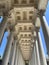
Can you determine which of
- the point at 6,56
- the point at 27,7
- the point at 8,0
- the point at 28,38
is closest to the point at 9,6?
the point at 8,0

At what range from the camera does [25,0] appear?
3034cm

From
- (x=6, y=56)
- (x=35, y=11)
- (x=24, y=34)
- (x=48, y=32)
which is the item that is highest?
(x=35, y=11)

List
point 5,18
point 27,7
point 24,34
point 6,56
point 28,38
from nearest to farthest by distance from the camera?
point 6,56
point 5,18
point 27,7
point 24,34
point 28,38

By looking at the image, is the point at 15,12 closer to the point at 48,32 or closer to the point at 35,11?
the point at 35,11

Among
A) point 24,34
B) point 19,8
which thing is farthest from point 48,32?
point 24,34

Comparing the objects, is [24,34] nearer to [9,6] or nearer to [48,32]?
[9,6]

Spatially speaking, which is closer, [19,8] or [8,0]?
[8,0]

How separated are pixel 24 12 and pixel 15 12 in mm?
A: 1757

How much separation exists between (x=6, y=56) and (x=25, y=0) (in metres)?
10.8

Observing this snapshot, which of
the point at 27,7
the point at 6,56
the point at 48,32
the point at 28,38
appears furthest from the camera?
the point at 28,38

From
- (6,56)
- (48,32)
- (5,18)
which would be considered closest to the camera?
(48,32)

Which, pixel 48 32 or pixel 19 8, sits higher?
pixel 19 8

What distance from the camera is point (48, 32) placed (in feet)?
79.2

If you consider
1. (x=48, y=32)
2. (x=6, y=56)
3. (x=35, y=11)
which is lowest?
(x=6, y=56)
